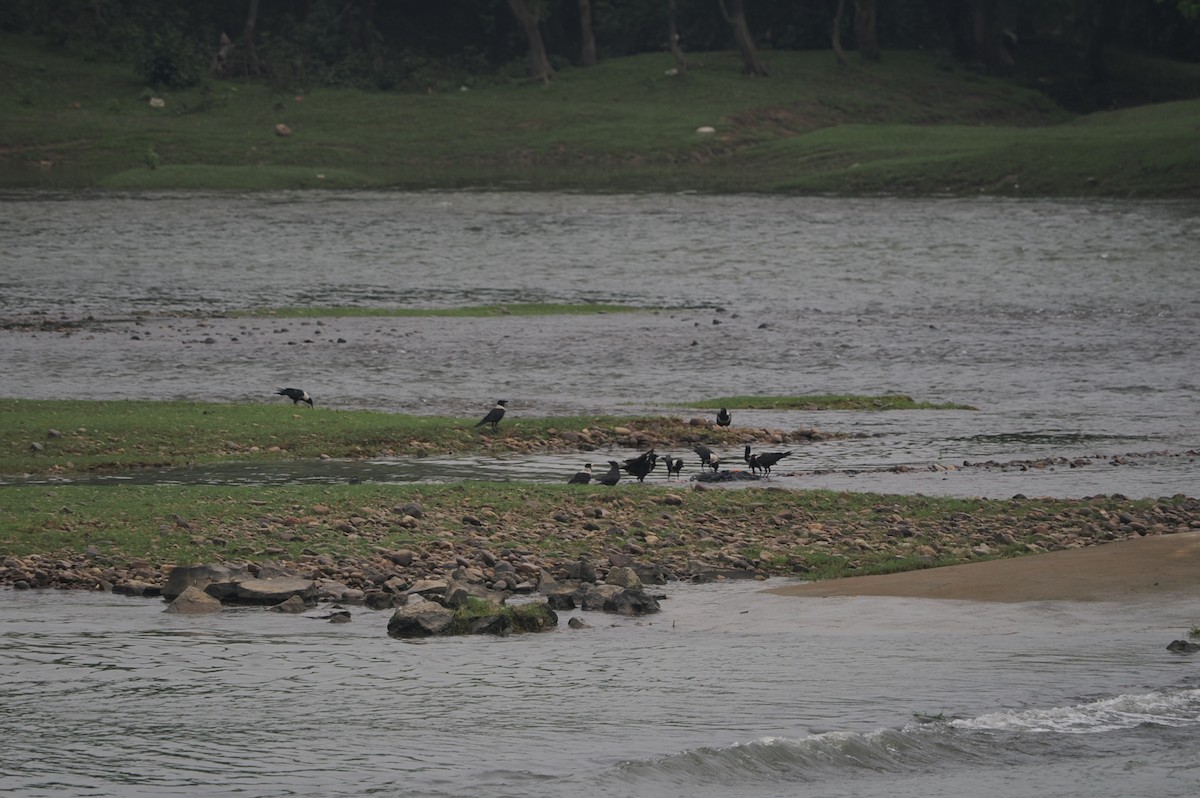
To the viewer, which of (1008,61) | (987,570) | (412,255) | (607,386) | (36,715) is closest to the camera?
(36,715)

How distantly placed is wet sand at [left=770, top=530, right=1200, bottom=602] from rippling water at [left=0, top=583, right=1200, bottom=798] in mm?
349

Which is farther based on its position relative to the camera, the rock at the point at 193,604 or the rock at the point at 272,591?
the rock at the point at 272,591

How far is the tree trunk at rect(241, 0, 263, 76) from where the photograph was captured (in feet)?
255

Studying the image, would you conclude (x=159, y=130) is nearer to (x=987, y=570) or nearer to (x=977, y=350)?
(x=977, y=350)

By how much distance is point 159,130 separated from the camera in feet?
232

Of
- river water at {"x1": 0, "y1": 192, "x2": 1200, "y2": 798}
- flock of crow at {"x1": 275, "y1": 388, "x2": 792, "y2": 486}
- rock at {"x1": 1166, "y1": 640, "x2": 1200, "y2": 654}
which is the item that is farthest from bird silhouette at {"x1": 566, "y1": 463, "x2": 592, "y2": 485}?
rock at {"x1": 1166, "y1": 640, "x2": 1200, "y2": 654}

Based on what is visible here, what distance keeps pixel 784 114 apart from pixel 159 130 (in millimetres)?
27016

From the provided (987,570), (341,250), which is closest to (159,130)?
(341,250)

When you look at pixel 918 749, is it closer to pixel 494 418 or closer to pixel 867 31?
pixel 494 418

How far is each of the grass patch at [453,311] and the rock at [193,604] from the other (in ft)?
71.3

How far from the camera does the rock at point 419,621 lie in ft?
43.2

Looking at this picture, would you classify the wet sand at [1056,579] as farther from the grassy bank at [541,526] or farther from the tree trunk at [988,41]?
the tree trunk at [988,41]

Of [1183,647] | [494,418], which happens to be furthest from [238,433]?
[1183,647]

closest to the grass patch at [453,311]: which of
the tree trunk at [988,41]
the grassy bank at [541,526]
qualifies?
the grassy bank at [541,526]
